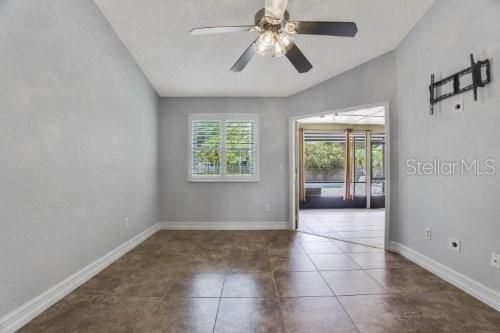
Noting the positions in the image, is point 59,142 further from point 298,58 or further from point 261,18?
point 298,58

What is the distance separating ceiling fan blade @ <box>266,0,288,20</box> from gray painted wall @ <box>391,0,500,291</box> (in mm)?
1801

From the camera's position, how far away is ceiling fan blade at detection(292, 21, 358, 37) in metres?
1.89

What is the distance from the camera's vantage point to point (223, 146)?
471 centimetres

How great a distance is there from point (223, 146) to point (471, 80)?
11.7 feet

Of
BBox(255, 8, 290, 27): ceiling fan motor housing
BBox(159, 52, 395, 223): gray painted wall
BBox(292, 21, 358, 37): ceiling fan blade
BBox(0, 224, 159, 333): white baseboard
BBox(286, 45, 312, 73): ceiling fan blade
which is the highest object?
BBox(255, 8, 290, 27): ceiling fan motor housing

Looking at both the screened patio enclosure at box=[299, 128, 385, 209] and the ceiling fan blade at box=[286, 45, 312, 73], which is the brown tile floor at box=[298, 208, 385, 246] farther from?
the ceiling fan blade at box=[286, 45, 312, 73]

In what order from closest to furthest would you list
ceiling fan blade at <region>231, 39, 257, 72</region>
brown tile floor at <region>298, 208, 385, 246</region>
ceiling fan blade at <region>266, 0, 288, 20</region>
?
ceiling fan blade at <region>266, 0, 288, 20</region>, ceiling fan blade at <region>231, 39, 257, 72</region>, brown tile floor at <region>298, 208, 385, 246</region>

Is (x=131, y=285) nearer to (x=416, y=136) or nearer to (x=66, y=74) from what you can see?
(x=66, y=74)

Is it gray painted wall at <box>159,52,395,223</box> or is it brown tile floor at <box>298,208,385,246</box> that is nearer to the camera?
brown tile floor at <box>298,208,385,246</box>

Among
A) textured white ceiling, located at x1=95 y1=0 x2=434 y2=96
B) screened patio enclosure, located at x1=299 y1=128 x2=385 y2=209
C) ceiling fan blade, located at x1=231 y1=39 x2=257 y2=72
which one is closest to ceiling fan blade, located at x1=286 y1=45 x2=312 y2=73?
ceiling fan blade, located at x1=231 y1=39 x2=257 y2=72

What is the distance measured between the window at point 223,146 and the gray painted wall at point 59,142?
1.40 metres

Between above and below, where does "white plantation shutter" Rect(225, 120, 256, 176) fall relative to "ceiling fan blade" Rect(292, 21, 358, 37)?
below

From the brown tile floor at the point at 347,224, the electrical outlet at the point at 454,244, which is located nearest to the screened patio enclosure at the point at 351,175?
the brown tile floor at the point at 347,224

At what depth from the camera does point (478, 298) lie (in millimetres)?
2143
